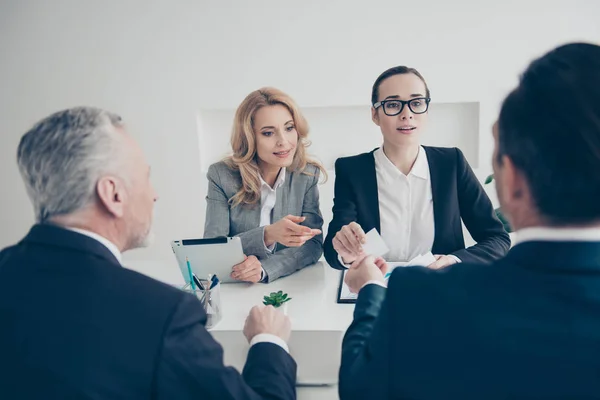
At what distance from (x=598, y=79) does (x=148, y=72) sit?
370 centimetres

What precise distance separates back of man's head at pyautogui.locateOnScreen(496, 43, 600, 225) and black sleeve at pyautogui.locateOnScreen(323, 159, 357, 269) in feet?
4.29

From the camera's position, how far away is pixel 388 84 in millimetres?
2197

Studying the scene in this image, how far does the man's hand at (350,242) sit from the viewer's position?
6.14ft

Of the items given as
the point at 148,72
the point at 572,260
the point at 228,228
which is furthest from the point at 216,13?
the point at 572,260

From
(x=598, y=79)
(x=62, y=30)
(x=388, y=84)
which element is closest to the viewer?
(x=598, y=79)

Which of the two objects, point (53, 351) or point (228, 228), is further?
point (228, 228)

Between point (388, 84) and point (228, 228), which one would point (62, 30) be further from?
point (388, 84)

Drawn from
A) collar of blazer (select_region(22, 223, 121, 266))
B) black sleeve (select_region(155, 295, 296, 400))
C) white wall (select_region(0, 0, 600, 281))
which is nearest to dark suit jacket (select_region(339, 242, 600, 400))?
black sleeve (select_region(155, 295, 296, 400))

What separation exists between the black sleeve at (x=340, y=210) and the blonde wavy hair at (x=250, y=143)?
23 centimetres

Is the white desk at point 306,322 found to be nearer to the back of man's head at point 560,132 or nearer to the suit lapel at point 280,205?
the suit lapel at point 280,205

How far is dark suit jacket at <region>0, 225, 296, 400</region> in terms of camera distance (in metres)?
0.87

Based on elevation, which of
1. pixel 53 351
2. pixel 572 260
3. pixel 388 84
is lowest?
pixel 53 351

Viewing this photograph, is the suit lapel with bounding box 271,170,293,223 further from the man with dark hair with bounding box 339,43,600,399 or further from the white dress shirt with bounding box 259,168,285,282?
the man with dark hair with bounding box 339,43,600,399

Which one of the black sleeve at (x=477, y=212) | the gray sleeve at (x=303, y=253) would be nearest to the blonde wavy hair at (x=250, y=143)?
the gray sleeve at (x=303, y=253)
